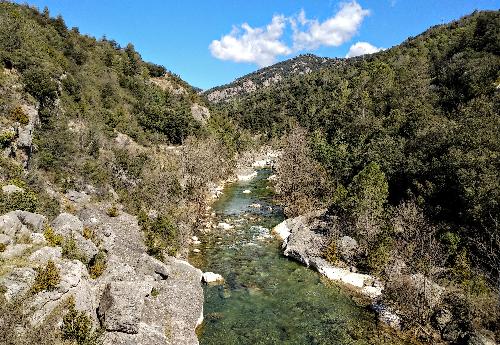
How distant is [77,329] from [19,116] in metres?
29.1

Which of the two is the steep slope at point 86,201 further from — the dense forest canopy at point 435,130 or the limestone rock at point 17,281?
the dense forest canopy at point 435,130

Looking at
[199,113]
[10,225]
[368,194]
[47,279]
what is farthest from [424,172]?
[199,113]

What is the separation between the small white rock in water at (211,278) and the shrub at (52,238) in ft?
46.1

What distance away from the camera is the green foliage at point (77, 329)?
1895 centimetres

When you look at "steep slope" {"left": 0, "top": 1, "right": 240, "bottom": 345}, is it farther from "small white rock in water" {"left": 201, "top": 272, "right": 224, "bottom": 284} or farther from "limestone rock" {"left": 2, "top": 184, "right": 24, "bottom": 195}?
"small white rock in water" {"left": 201, "top": 272, "right": 224, "bottom": 284}

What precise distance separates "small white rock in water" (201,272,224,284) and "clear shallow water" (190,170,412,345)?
82 cm

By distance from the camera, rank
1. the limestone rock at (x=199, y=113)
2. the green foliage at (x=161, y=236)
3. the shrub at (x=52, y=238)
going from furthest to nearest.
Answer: the limestone rock at (x=199, y=113) < the green foliage at (x=161, y=236) < the shrub at (x=52, y=238)

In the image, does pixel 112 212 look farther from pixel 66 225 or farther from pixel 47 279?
pixel 47 279

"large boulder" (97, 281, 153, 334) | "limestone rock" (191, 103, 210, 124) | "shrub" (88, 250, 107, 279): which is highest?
"limestone rock" (191, 103, 210, 124)

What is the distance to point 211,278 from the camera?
117 feet

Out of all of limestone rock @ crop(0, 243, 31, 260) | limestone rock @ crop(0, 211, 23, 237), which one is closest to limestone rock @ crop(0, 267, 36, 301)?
limestone rock @ crop(0, 243, 31, 260)

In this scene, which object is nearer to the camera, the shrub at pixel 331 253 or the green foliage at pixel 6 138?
the green foliage at pixel 6 138

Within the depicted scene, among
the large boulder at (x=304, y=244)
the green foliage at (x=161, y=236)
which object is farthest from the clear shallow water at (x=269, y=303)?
the green foliage at (x=161, y=236)

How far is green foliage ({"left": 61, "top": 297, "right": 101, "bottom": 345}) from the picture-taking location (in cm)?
1895
